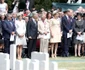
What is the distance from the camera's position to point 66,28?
Answer: 18.5 metres

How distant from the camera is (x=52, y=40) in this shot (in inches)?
724

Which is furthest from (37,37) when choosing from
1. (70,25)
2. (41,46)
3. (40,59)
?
(40,59)

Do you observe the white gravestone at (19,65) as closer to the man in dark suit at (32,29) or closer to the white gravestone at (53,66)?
the white gravestone at (53,66)

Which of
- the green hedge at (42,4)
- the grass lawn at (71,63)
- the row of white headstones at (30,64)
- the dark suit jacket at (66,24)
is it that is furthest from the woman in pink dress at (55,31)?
the green hedge at (42,4)

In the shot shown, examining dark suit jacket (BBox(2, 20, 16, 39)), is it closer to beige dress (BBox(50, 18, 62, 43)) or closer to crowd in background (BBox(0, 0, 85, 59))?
crowd in background (BBox(0, 0, 85, 59))

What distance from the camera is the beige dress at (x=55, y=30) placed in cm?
1820

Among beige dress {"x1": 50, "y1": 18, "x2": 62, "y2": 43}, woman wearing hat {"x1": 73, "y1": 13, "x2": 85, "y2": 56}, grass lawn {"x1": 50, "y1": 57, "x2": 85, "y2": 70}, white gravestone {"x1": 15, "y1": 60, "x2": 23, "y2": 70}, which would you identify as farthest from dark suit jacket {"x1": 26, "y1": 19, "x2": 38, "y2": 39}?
white gravestone {"x1": 15, "y1": 60, "x2": 23, "y2": 70}

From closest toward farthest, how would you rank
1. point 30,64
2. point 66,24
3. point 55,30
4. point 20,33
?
point 30,64 → point 20,33 → point 55,30 → point 66,24

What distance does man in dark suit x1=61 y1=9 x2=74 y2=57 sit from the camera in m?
18.6

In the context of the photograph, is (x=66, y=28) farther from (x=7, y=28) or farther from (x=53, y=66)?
(x=53, y=66)

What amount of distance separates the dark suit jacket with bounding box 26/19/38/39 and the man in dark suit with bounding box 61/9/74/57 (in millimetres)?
1405

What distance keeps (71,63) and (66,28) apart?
240 cm

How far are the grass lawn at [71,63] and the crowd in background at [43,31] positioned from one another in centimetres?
65

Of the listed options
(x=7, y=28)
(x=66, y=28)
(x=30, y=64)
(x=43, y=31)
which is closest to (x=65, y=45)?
(x=66, y=28)
